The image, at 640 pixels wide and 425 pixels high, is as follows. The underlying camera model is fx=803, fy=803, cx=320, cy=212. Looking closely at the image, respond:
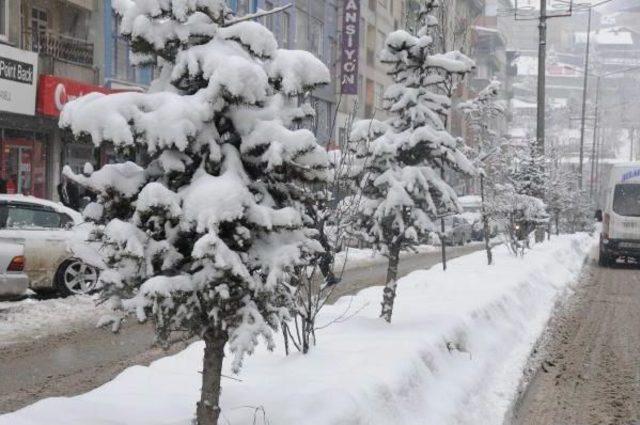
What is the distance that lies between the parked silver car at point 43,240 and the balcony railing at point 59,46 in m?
9.88

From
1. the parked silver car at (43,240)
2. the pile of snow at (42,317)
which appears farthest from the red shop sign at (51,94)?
the pile of snow at (42,317)

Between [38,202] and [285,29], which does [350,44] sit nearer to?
[285,29]

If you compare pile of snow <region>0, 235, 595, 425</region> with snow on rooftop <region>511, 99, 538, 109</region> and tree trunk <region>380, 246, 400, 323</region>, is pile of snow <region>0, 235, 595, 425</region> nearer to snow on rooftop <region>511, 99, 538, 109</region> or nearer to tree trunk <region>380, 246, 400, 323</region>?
tree trunk <region>380, 246, 400, 323</region>

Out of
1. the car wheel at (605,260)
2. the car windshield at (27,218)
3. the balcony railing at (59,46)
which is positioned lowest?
the car wheel at (605,260)

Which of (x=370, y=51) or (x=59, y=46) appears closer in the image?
(x=59, y=46)

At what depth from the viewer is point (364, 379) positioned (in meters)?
5.23

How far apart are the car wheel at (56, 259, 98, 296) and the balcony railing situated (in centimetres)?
1036

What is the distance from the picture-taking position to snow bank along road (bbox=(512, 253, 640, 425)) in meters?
6.40

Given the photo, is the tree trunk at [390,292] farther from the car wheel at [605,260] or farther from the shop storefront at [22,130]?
the car wheel at [605,260]

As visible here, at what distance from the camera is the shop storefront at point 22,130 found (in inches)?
A: 717

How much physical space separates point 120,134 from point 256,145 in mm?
663

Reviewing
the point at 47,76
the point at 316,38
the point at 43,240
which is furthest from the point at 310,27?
the point at 43,240

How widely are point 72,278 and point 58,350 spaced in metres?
3.41

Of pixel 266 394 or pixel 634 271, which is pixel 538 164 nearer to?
pixel 634 271
